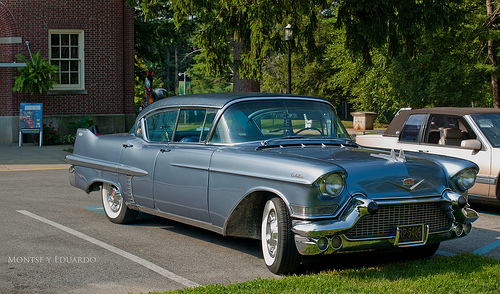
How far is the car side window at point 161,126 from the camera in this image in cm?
709

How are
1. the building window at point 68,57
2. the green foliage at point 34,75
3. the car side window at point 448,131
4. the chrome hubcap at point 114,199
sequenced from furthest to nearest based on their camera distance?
1. the building window at point 68,57
2. the green foliage at point 34,75
3. the car side window at point 448,131
4. the chrome hubcap at point 114,199

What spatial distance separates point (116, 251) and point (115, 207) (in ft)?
5.41

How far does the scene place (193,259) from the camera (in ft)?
19.7

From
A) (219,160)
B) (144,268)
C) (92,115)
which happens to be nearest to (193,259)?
(144,268)

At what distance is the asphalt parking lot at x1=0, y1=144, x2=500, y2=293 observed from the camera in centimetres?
522

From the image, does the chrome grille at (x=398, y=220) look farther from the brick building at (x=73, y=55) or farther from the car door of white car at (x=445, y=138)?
the brick building at (x=73, y=55)

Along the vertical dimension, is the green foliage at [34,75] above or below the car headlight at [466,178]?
above

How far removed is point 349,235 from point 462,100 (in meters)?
27.7

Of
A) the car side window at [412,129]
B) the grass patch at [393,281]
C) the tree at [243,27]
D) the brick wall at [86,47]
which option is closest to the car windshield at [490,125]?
the car side window at [412,129]

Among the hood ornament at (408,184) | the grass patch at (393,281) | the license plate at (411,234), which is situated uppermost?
the hood ornament at (408,184)

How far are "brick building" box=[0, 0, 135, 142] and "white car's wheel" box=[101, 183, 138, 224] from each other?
563 inches

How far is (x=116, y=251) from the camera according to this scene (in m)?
6.29

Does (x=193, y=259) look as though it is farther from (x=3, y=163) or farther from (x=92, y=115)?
(x=92, y=115)

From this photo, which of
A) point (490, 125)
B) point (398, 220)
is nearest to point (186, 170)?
point (398, 220)
